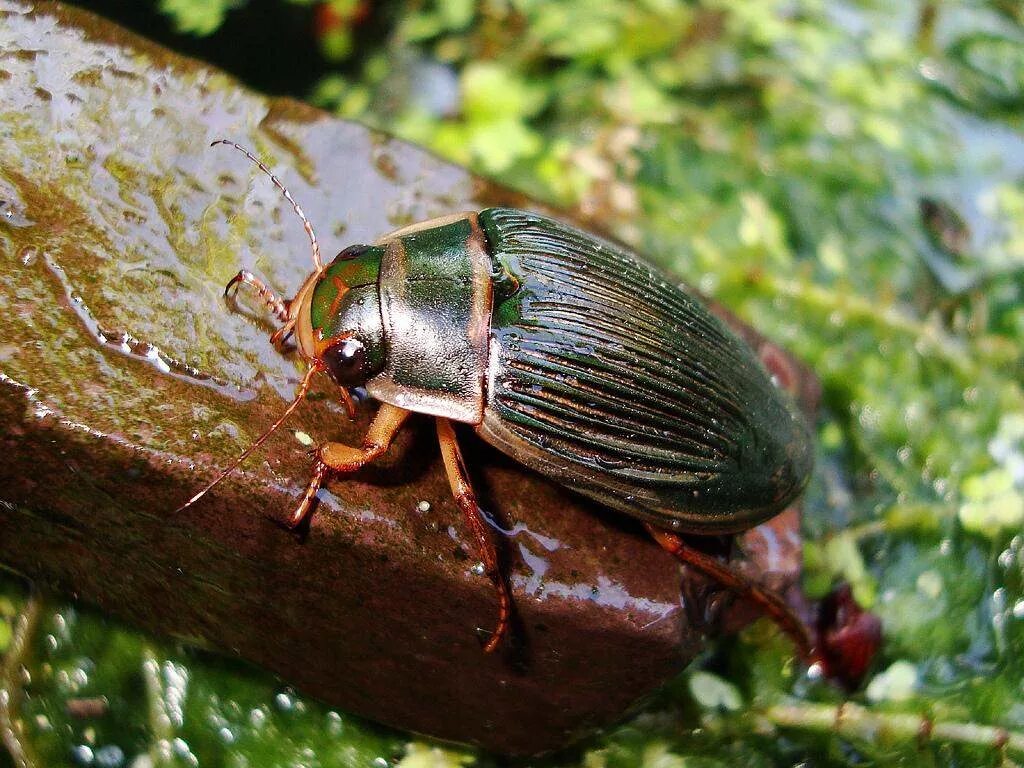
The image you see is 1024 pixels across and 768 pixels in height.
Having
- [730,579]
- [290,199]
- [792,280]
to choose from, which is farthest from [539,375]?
[792,280]

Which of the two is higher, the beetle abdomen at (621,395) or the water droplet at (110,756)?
the beetle abdomen at (621,395)

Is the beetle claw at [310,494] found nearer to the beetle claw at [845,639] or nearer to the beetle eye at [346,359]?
the beetle eye at [346,359]

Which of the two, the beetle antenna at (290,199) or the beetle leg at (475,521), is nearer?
the beetle leg at (475,521)

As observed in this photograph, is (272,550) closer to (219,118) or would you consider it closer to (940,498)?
(219,118)

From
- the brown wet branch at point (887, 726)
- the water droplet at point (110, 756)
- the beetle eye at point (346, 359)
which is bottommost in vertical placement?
the water droplet at point (110, 756)

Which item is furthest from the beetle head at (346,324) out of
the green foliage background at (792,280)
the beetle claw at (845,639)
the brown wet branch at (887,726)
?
the beetle claw at (845,639)

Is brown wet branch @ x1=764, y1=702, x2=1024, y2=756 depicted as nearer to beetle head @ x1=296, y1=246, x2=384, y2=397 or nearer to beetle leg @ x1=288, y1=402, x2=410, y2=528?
beetle leg @ x1=288, y1=402, x2=410, y2=528

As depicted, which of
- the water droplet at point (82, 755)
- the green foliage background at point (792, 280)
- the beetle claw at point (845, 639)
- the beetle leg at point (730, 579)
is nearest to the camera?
the beetle leg at point (730, 579)

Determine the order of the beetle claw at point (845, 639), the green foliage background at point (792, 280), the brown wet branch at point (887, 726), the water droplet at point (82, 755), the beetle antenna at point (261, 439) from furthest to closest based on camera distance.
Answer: the beetle claw at point (845, 639)
the brown wet branch at point (887, 726)
the green foliage background at point (792, 280)
the water droplet at point (82, 755)
the beetle antenna at point (261, 439)
